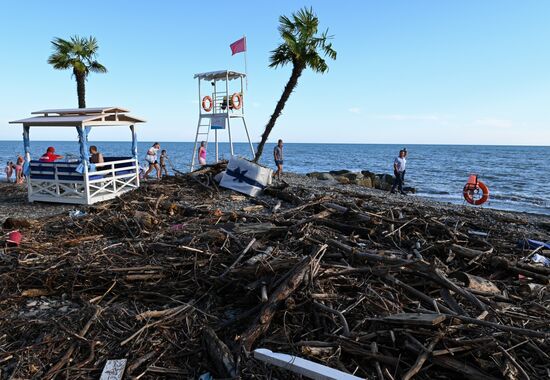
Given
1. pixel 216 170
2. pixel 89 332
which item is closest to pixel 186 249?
pixel 89 332

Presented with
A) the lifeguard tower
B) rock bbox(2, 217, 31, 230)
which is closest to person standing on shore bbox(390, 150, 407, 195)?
the lifeguard tower

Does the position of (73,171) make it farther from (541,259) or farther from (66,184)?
(541,259)

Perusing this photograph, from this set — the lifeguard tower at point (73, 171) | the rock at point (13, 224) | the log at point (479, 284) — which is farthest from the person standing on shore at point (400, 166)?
the rock at point (13, 224)

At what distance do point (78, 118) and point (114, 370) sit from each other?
10.9 meters

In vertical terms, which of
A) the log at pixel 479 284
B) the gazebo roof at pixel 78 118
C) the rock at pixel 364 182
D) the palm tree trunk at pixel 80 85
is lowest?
the rock at pixel 364 182

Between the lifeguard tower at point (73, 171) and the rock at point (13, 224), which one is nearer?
the rock at point (13, 224)

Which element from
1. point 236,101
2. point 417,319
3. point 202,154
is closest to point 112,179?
point 202,154

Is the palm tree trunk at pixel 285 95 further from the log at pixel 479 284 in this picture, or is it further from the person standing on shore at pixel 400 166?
the log at pixel 479 284

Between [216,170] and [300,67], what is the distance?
9.30 metres

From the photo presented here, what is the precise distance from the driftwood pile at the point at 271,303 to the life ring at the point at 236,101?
1284 cm

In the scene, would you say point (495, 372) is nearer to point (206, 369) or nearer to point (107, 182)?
point (206, 369)

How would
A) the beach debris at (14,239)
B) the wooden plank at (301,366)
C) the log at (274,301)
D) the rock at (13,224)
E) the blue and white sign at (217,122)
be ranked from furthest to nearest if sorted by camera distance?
the blue and white sign at (217,122)
the rock at (13,224)
the beach debris at (14,239)
the log at (274,301)
the wooden plank at (301,366)

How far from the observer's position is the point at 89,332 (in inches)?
Result: 176

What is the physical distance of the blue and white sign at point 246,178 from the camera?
526 inches
